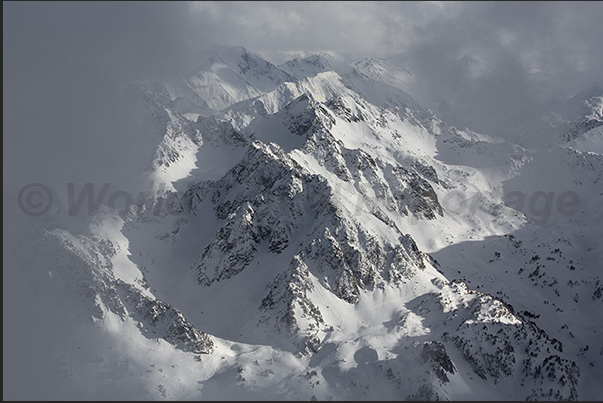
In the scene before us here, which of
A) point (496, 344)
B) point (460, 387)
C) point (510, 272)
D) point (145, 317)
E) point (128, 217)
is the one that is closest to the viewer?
point (460, 387)

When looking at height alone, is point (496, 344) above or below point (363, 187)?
below

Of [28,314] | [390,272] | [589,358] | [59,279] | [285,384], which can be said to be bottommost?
[589,358]

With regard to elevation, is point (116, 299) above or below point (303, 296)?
above

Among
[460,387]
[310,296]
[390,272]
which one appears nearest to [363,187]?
[390,272]

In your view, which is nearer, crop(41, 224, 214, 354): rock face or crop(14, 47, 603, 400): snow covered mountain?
crop(14, 47, 603, 400): snow covered mountain

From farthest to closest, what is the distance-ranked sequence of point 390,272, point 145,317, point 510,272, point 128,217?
point 510,272, point 128,217, point 390,272, point 145,317

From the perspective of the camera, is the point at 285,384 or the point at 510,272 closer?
the point at 285,384

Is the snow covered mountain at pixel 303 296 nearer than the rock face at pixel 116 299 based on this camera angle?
Yes

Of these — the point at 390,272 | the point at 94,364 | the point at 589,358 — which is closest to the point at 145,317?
the point at 94,364

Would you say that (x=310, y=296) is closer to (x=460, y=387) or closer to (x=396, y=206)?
(x=460, y=387)

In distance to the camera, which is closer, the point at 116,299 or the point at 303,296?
the point at 116,299
